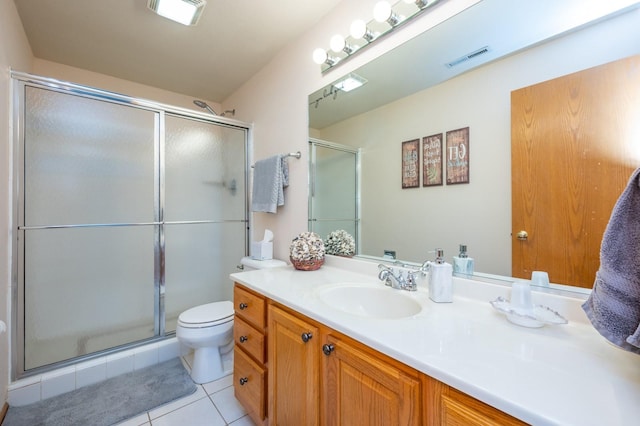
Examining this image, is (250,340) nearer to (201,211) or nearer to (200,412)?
(200,412)

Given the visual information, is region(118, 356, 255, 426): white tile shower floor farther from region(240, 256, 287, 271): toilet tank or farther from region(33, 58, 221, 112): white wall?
region(33, 58, 221, 112): white wall

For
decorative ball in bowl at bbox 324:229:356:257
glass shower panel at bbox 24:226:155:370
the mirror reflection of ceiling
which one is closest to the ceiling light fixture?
the mirror reflection of ceiling

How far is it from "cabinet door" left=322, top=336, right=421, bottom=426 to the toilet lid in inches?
42.9

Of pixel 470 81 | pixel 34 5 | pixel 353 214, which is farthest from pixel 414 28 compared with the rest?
pixel 34 5

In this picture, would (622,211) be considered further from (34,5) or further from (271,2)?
(34,5)

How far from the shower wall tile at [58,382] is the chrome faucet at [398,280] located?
6.47ft

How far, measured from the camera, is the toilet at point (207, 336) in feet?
5.42

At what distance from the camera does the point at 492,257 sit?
1.02 metres

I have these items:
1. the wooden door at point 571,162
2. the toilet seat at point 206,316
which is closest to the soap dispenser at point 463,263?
the wooden door at point 571,162

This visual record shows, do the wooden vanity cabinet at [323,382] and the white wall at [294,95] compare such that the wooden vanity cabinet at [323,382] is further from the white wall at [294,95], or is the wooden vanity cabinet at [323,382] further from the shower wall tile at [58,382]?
the shower wall tile at [58,382]

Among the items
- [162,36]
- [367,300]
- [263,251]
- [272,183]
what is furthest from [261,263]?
[162,36]

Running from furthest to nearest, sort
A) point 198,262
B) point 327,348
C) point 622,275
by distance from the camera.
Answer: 1. point 198,262
2. point 327,348
3. point 622,275

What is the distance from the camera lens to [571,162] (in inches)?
33.6

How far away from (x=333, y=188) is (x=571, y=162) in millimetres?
1110
